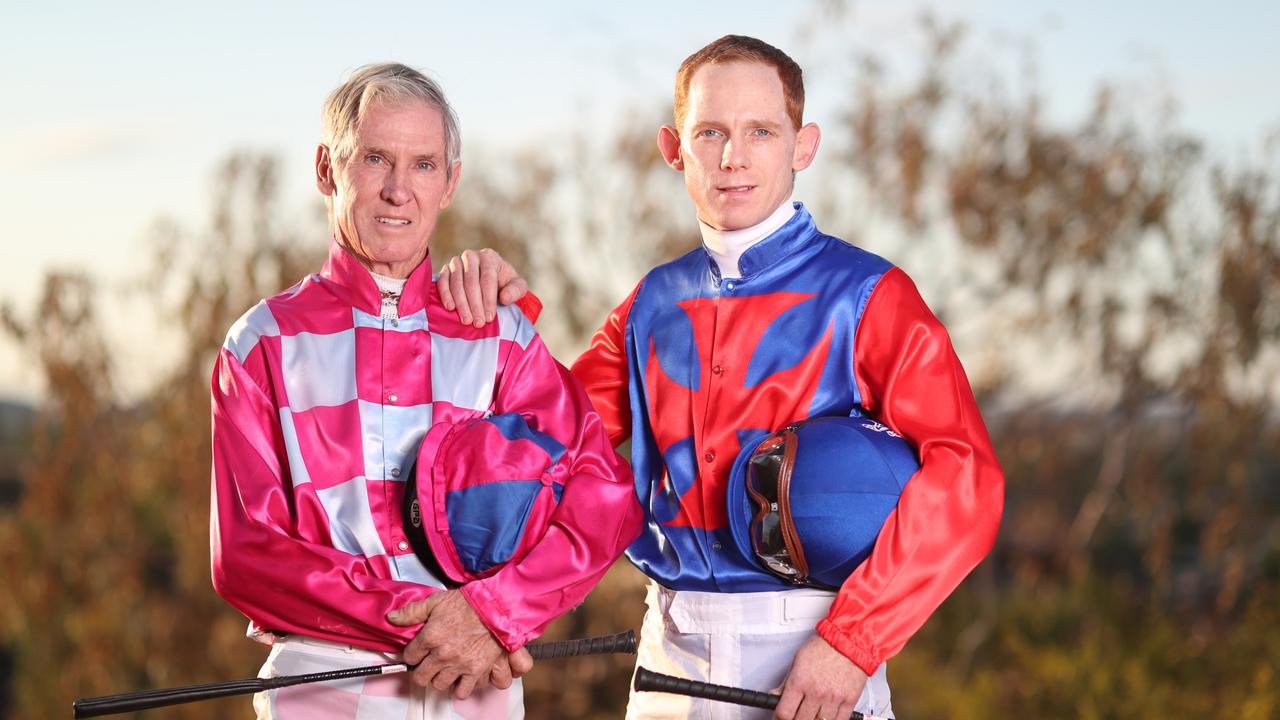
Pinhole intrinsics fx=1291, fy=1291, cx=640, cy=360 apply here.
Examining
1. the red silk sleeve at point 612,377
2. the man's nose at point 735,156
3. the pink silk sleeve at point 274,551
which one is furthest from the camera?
the red silk sleeve at point 612,377

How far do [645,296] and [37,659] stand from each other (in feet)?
26.7

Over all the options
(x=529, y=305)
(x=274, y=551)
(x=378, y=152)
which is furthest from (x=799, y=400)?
(x=274, y=551)

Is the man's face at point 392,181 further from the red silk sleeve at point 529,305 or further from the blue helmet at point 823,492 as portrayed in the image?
the blue helmet at point 823,492

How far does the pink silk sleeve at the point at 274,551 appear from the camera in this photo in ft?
8.54

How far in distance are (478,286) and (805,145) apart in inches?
34.0

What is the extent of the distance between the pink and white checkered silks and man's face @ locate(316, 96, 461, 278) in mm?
75

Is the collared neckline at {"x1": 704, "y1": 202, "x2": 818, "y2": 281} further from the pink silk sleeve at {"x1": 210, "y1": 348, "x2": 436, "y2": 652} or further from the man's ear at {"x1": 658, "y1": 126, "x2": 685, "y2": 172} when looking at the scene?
the pink silk sleeve at {"x1": 210, "y1": 348, "x2": 436, "y2": 652}

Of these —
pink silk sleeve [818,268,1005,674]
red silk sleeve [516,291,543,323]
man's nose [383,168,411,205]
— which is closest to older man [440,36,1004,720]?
pink silk sleeve [818,268,1005,674]

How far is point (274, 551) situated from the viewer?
2.61m

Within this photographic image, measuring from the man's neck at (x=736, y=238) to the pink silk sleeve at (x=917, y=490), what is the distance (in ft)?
0.98

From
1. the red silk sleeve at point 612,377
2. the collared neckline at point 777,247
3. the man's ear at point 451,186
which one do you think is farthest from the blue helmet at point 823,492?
the man's ear at point 451,186

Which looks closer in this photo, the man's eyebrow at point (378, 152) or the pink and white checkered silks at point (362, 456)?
the pink and white checkered silks at point (362, 456)

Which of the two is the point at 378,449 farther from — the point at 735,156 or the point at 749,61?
the point at 749,61

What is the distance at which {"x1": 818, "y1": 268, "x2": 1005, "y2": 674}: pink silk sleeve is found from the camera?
8.83 feet
